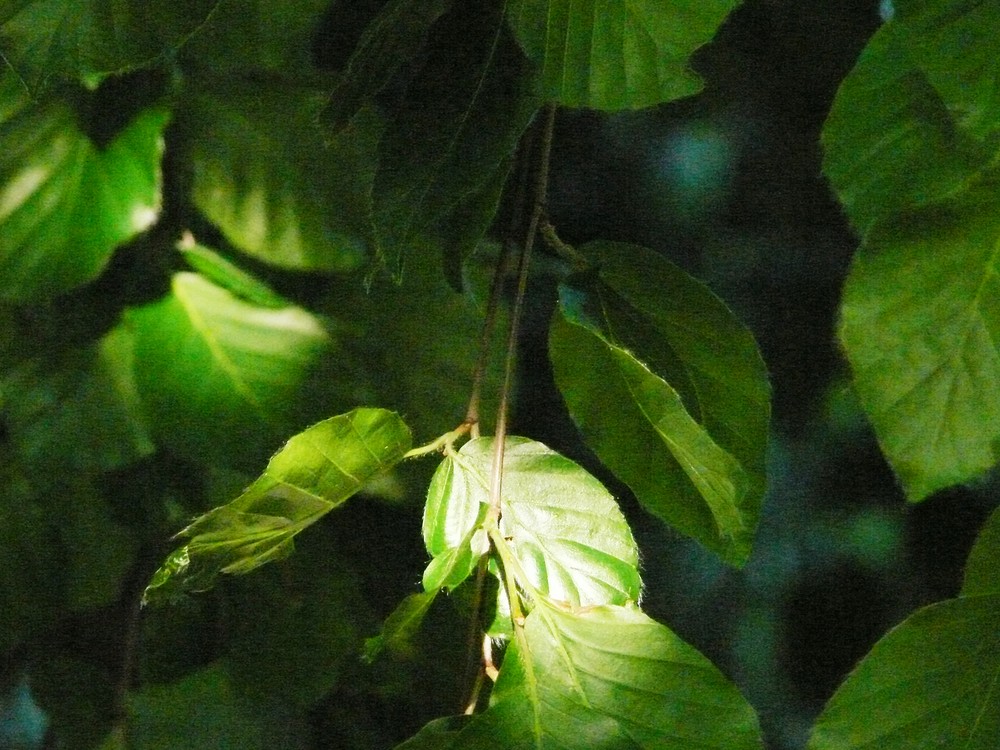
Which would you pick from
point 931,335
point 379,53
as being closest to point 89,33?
point 379,53

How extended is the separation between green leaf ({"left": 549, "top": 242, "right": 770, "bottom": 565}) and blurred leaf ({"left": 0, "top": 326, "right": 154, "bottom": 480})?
296mm

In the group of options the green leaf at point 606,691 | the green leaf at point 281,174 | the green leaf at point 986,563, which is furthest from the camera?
the green leaf at point 281,174

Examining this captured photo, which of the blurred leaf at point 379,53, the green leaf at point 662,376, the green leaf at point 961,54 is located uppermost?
the blurred leaf at point 379,53

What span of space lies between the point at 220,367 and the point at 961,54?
41 centimetres

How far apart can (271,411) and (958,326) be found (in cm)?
37

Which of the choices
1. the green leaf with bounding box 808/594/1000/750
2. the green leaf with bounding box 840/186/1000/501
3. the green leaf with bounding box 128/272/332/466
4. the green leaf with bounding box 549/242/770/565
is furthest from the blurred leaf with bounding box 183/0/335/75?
the green leaf with bounding box 808/594/1000/750

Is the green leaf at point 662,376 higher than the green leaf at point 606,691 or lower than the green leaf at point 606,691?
higher

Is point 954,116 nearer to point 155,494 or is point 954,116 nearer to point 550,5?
point 550,5

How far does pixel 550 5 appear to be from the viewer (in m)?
0.40

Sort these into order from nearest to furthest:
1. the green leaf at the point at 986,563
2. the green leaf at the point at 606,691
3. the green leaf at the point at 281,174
→ the green leaf at the point at 606,691
the green leaf at the point at 986,563
the green leaf at the point at 281,174

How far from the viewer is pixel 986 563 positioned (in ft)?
1.53

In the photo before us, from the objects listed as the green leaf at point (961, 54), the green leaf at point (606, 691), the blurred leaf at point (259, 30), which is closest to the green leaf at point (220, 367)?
the blurred leaf at point (259, 30)

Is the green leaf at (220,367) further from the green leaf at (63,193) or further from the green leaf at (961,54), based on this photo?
the green leaf at (961,54)

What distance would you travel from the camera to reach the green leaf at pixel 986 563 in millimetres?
463
